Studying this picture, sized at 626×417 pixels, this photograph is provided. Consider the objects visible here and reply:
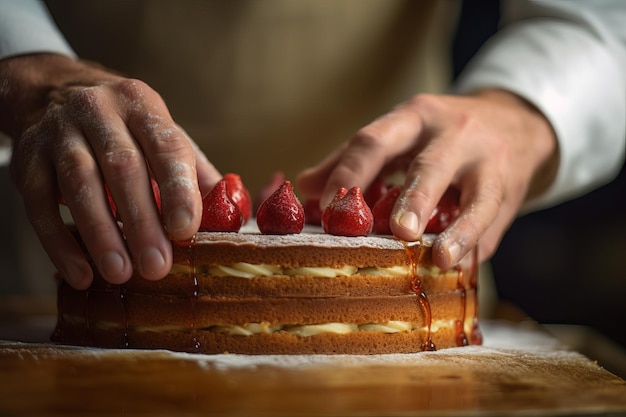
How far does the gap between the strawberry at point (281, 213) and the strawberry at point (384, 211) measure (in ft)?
0.60

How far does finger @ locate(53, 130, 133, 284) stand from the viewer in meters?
1.45

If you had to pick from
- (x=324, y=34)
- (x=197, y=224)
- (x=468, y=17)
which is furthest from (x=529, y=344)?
(x=468, y=17)

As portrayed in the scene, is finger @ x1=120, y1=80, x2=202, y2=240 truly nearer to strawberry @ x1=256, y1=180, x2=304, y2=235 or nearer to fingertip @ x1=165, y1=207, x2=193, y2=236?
fingertip @ x1=165, y1=207, x2=193, y2=236

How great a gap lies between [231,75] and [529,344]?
1286mm

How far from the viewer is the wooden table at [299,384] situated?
3.76 ft

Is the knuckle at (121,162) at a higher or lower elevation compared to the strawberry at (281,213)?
higher

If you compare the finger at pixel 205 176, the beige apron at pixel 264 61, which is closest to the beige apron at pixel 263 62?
the beige apron at pixel 264 61

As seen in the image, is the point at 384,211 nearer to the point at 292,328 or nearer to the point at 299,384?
the point at 292,328

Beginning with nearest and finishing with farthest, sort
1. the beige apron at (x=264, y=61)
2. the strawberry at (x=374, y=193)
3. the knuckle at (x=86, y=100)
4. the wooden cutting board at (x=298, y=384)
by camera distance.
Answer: the wooden cutting board at (x=298, y=384)
the knuckle at (x=86, y=100)
the strawberry at (x=374, y=193)
the beige apron at (x=264, y=61)

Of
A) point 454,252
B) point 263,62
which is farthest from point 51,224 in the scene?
point 263,62

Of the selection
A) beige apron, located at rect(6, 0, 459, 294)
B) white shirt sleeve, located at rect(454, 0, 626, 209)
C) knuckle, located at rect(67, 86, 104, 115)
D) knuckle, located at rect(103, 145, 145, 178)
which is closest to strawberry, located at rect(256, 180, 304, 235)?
knuckle, located at rect(103, 145, 145, 178)

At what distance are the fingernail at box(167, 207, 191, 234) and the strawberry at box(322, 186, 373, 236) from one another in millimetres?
316

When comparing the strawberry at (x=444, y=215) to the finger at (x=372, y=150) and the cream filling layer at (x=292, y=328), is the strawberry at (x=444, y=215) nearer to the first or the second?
the finger at (x=372, y=150)

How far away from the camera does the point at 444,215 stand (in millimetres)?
1801
